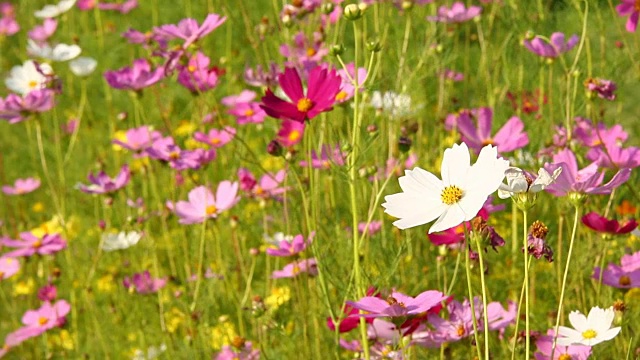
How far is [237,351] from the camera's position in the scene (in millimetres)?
1323

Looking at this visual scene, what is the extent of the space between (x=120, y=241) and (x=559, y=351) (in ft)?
3.29

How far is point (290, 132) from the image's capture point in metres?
1.50

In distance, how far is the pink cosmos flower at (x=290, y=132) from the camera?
147cm

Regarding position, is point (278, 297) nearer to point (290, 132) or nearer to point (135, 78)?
point (290, 132)

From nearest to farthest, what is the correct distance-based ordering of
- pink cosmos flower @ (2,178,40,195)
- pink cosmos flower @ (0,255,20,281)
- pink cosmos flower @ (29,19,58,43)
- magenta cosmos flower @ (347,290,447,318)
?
1. magenta cosmos flower @ (347,290,447,318)
2. pink cosmos flower @ (0,255,20,281)
3. pink cosmos flower @ (2,178,40,195)
4. pink cosmos flower @ (29,19,58,43)

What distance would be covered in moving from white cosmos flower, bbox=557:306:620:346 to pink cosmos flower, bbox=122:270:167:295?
874 mm

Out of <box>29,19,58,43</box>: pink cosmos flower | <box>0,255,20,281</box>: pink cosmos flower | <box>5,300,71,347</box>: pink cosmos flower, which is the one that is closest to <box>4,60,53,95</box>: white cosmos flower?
<box>0,255,20,281</box>: pink cosmos flower

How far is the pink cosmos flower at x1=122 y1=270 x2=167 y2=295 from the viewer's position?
1648mm

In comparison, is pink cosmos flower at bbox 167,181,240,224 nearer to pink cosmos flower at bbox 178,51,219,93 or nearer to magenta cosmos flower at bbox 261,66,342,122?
pink cosmos flower at bbox 178,51,219,93

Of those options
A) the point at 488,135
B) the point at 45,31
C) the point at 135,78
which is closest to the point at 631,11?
the point at 488,135

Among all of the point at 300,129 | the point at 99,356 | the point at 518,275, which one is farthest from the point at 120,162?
the point at 518,275

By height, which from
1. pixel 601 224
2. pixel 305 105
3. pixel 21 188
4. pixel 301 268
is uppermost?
pixel 305 105

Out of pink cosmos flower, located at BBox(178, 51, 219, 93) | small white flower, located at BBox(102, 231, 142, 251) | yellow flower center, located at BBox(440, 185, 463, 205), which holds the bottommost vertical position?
small white flower, located at BBox(102, 231, 142, 251)

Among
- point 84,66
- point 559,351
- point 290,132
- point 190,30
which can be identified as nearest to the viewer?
point 559,351
